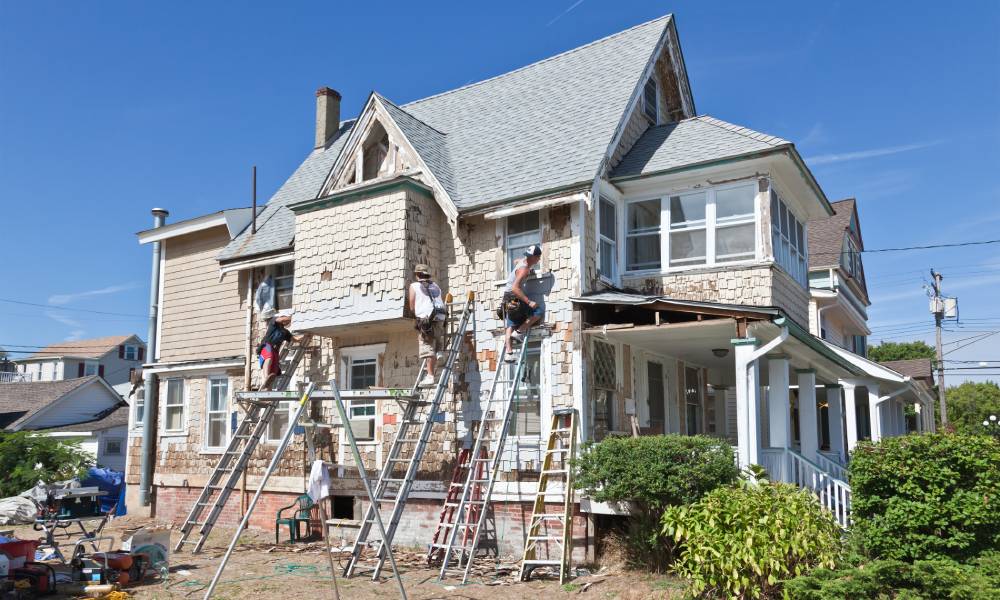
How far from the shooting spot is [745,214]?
14469 millimetres

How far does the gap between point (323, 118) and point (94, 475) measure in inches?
455

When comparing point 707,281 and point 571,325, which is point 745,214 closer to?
point 707,281

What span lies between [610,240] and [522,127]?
3706 mm

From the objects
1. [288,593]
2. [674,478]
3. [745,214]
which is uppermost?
[745,214]

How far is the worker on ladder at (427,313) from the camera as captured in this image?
1466cm

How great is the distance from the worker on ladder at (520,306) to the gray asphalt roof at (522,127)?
1.41m

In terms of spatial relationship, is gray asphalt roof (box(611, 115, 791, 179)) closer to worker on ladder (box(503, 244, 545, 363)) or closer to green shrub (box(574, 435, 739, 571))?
worker on ladder (box(503, 244, 545, 363))

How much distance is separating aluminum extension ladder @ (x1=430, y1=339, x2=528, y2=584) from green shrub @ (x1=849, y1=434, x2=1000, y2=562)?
5.28 meters

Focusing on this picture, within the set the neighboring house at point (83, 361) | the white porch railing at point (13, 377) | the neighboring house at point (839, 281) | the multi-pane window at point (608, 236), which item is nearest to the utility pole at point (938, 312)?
the neighboring house at point (839, 281)

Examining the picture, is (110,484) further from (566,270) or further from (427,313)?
(566,270)

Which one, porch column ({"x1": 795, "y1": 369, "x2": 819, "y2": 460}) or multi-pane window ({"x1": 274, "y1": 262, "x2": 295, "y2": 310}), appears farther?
multi-pane window ({"x1": 274, "y1": 262, "x2": 295, "y2": 310})

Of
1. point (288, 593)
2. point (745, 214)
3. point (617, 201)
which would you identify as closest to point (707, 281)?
point (745, 214)

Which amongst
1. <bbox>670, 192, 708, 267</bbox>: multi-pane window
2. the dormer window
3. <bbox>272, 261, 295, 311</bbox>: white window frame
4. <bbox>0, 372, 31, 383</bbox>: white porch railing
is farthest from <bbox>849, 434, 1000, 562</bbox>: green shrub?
<bbox>0, 372, 31, 383</bbox>: white porch railing

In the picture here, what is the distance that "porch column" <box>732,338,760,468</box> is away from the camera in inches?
476
